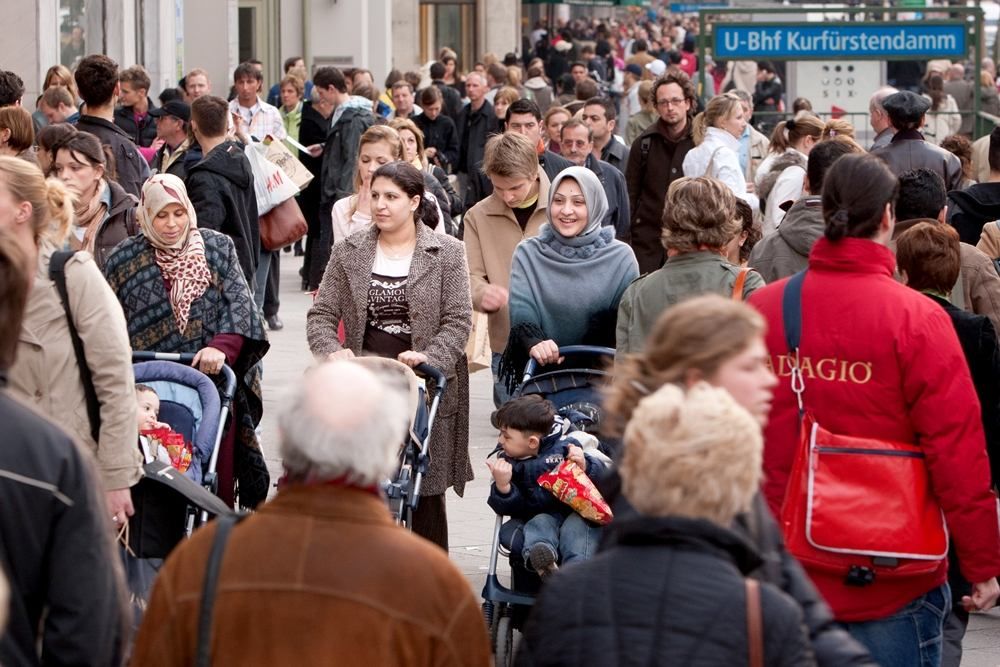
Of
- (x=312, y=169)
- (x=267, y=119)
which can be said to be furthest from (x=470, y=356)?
(x=312, y=169)

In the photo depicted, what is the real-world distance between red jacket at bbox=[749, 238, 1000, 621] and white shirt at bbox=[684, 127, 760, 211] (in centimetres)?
660

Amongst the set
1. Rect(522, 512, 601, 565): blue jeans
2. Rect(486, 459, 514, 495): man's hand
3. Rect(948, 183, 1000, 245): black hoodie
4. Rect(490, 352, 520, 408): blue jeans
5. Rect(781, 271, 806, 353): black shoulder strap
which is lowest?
Rect(522, 512, 601, 565): blue jeans

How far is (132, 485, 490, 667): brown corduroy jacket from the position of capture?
11.2ft

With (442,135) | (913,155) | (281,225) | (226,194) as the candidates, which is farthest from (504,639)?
(442,135)

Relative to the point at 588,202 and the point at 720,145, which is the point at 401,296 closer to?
the point at 588,202

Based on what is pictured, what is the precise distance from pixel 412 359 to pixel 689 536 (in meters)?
3.93

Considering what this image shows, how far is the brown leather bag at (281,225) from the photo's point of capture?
1206 cm

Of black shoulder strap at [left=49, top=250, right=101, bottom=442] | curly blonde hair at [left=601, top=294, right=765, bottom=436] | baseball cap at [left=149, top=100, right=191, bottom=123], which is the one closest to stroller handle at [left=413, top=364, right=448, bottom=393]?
black shoulder strap at [left=49, top=250, right=101, bottom=442]

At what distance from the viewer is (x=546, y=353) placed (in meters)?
6.94

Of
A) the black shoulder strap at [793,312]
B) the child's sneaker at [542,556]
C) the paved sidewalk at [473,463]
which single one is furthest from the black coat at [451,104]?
the black shoulder strap at [793,312]

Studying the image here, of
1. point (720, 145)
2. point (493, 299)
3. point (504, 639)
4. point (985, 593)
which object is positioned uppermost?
point (720, 145)

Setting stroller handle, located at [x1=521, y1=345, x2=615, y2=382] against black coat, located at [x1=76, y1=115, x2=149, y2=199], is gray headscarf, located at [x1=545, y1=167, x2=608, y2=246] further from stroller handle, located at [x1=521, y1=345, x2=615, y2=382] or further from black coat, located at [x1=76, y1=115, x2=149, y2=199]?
black coat, located at [x1=76, y1=115, x2=149, y2=199]

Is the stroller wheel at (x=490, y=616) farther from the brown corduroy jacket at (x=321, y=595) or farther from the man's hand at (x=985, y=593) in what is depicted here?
the brown corduroy jacket at (x=321, y=595)

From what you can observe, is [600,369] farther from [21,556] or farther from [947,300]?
[21,556]
